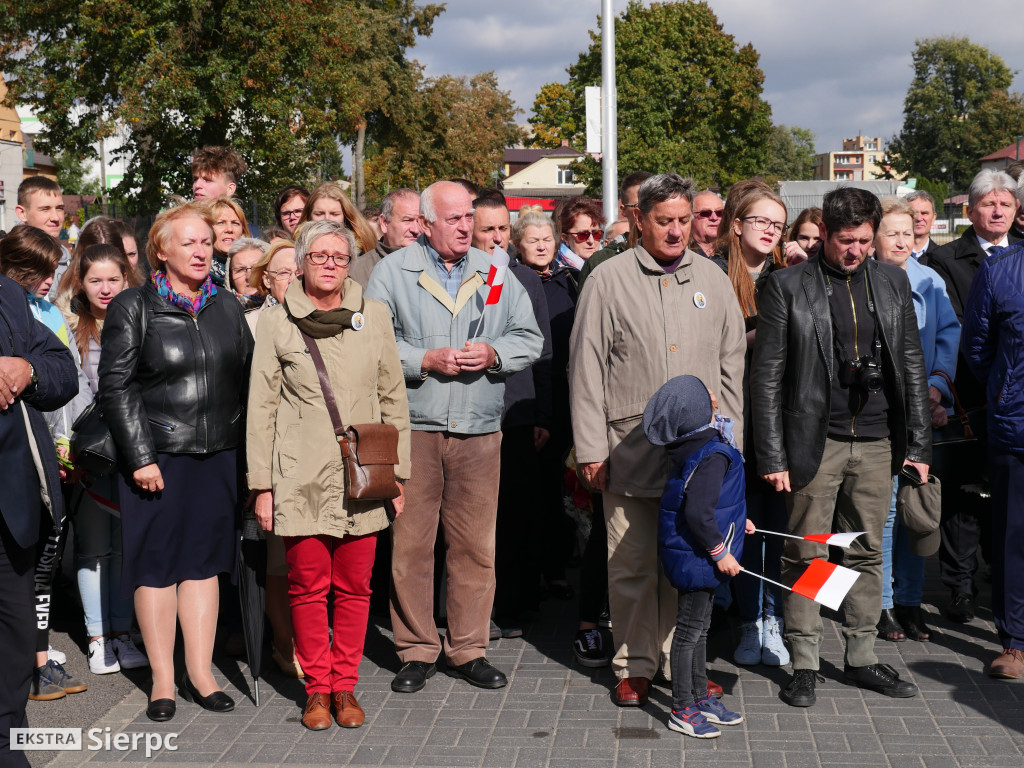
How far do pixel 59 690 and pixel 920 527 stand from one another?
4328 millimetres

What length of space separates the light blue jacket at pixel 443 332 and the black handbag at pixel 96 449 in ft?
4.55

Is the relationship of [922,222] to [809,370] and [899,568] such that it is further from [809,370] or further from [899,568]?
[809,370]

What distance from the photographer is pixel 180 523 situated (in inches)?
202

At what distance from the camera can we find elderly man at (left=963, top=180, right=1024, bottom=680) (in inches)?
214

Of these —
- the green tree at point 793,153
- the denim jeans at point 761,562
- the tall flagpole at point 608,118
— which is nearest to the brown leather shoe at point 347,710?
the denim jeans at point 761,562

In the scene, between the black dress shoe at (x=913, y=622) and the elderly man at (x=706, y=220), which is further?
the elderly man at (x=706, y=220)

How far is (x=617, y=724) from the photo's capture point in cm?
490

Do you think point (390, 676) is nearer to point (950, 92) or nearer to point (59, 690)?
point (59, 690)

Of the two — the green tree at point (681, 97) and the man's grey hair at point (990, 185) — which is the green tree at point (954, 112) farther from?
the man's grey hair at point (990, 185)

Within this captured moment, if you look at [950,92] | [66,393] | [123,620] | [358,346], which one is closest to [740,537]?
[358,346]

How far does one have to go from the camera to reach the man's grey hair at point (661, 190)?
5098 mm

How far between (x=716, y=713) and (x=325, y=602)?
1.80 metres

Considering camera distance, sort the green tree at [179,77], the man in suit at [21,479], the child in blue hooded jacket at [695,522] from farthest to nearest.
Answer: the green tree at [179,77] → the child in blue hooded jacket at [695,522] → the man in suit at [21,479]

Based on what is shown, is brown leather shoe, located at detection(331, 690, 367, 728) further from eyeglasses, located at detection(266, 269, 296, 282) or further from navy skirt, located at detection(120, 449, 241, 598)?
eyeglasses, located at detection(266, 269, 296, 282)
